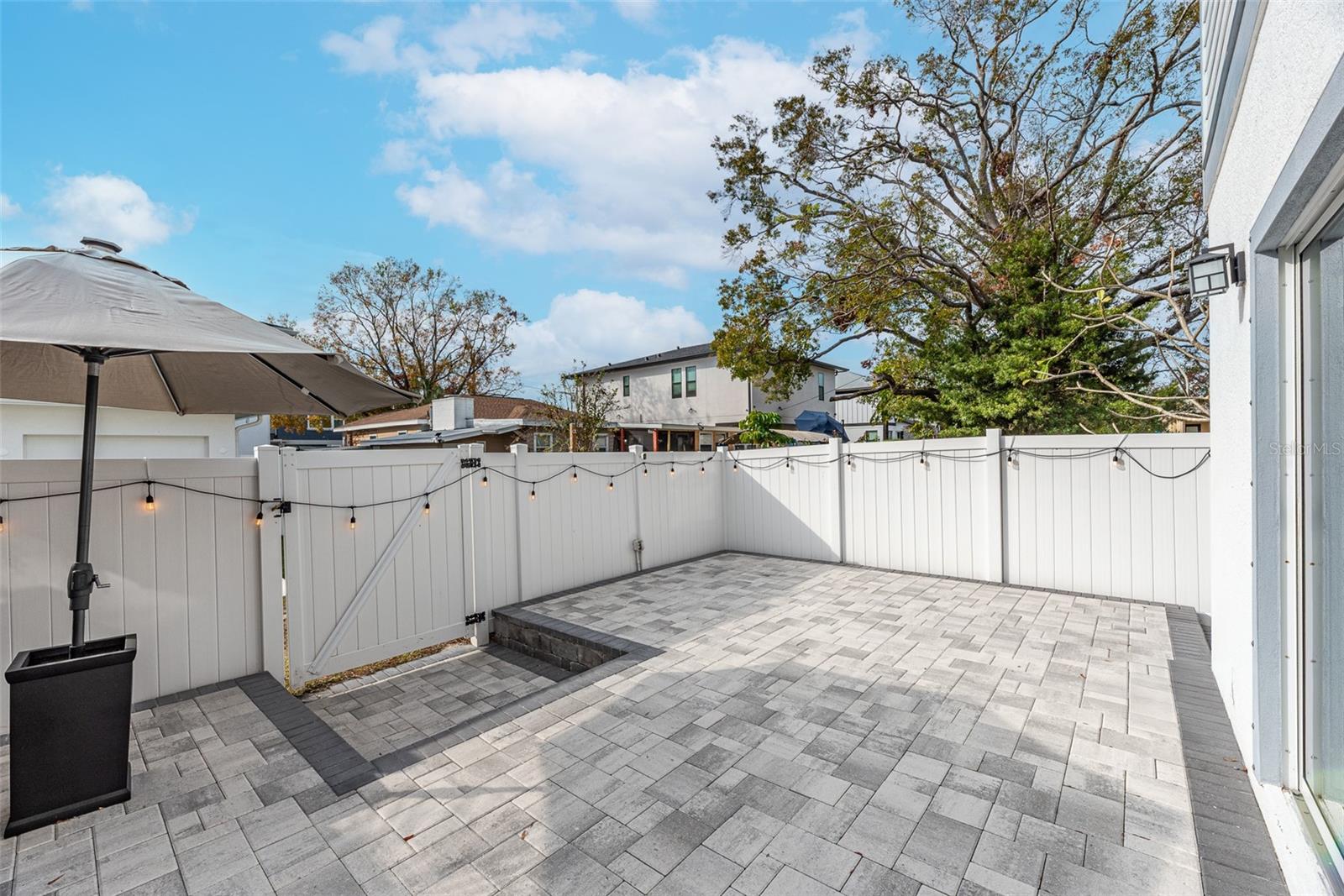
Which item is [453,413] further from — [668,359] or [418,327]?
[418,327]

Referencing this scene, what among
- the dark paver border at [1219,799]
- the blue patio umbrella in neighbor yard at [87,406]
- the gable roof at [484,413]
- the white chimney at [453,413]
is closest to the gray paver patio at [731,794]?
the dark paver border at [1219,799]

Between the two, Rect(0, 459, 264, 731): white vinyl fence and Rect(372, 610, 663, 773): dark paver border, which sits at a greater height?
Rect(0, 459, 264, 731): white vinyl fence

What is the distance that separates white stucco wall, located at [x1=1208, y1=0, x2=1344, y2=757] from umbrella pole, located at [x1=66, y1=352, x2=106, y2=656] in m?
4.51

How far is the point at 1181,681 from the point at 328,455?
20.0 ft

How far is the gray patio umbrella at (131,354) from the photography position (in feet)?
7.10

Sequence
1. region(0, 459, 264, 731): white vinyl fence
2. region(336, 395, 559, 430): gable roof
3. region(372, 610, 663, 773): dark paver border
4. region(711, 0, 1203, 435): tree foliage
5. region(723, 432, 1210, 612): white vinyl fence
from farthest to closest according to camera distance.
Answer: region(336, 395, 559, 430): gable roof
region(711, 0, 1203, 435): tree foliage
region(723, 432, 1210, 612): white vinyl fence
region(0, 459, 264, 731): white vinyl fence
region(372, 610, 663, 773): dark paver border

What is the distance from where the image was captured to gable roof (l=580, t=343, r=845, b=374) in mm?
21391

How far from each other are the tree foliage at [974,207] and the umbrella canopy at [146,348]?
33.0 ft

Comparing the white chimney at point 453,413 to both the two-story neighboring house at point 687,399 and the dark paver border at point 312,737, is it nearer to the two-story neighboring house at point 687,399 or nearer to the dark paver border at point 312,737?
the two-story neighboring house at point 687,399

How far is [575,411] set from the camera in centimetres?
1536

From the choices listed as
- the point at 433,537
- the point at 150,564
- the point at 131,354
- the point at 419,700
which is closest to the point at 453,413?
the point at 433,537

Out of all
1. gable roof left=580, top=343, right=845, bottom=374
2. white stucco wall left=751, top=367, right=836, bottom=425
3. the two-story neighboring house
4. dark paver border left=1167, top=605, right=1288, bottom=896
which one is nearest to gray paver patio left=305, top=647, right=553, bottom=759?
dark paver border left=1167, top=605, right=1288, bottom=896

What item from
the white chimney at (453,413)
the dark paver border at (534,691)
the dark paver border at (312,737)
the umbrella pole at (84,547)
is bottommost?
the dark paver border at (534,691)

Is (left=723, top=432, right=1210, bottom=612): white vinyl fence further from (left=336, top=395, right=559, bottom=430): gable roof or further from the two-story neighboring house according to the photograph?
(left=336, top=395, right=559, bottom=430): gable roof
